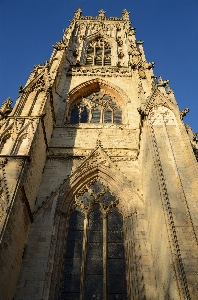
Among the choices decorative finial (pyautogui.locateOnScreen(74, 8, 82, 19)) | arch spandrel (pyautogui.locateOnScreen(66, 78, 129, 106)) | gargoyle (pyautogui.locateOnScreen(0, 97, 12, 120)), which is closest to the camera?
gargoyle (pyautogui.locateOnScreen(0, 97, 12, 120))

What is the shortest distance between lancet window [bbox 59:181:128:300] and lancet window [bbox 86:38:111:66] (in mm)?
10633

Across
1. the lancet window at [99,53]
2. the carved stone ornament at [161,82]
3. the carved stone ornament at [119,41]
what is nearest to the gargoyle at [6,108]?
the carved stone ornament at [161,82]

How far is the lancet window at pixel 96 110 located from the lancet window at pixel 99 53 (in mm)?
4048

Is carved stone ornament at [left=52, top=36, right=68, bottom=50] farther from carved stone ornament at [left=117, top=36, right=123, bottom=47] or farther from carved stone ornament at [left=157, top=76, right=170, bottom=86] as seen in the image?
carved stone ornament at [left=157, top=76, right=170, bottom=86]

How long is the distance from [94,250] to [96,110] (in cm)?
719

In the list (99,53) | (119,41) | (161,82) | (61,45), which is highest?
(119,41)

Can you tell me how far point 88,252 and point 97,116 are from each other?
669 centimetres

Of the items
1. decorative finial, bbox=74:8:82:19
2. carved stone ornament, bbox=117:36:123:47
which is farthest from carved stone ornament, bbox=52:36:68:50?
decorative finial, bbox=74:8:82:19

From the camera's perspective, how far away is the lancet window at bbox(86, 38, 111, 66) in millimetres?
18141

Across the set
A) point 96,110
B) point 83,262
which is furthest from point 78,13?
point 83,262

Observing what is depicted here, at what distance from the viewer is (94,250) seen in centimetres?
763

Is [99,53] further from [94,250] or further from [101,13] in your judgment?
[94,250]

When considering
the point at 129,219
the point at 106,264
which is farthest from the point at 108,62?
the point at 106,264

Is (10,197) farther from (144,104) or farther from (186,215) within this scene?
(144,104)
